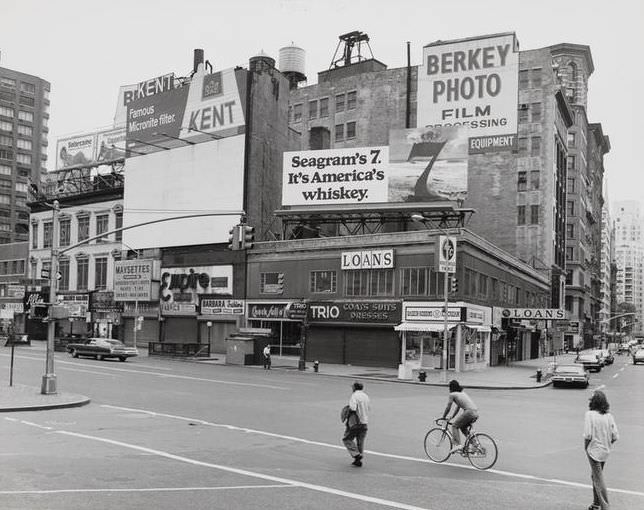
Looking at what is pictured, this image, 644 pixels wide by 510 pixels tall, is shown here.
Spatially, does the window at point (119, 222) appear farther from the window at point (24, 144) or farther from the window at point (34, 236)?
the window at point (24, 144)

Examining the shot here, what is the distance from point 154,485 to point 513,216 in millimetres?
76212

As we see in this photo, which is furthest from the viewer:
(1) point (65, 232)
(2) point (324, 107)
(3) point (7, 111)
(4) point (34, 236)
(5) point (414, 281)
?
(3) point (7, 111)

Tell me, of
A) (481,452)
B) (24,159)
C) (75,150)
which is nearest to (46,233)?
(75,150)

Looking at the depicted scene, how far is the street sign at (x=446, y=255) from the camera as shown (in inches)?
1601

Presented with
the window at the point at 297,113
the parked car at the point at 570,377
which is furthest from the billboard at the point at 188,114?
the parked car at the point at 570,377

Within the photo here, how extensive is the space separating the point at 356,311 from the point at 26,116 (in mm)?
116131

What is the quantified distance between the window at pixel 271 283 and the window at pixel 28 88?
106272mm

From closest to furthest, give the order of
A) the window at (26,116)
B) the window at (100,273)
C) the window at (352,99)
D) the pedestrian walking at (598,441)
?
the pedestrian walking at (598,441)
the window at (100,273)
the window at (352,99)
the window at (26,116)

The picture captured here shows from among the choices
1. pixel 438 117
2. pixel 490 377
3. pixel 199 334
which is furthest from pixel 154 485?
pixel 438 117

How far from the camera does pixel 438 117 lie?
7675cm

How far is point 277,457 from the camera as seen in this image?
15070mm

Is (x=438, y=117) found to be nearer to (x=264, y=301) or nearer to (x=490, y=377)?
(x=264, y=301)

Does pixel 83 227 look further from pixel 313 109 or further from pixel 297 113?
pixel 313 109

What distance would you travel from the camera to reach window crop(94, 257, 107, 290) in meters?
76.4
